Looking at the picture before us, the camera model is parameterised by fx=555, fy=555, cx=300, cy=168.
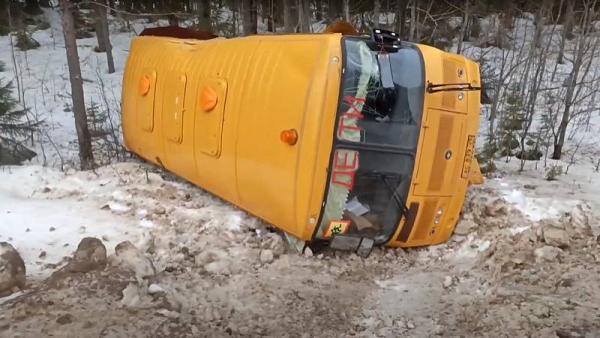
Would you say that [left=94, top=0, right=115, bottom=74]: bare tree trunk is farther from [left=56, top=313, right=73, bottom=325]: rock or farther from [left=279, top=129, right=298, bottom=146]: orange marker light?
[left=56, top=313, right=73, bottom=325]: rock

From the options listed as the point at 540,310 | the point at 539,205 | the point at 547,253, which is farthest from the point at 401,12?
the point at 540,310

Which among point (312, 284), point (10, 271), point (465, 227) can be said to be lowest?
point (312, 284)

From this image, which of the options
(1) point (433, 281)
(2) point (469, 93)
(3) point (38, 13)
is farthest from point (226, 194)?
(3) point (38, 13)

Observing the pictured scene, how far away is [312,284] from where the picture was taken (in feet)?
15.3

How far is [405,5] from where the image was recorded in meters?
15.5

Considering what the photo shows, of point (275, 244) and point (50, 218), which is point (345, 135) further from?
point (50, 218)

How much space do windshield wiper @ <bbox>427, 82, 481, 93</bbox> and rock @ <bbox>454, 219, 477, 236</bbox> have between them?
1.38 meters

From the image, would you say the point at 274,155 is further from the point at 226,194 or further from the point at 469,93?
the point at 469,93

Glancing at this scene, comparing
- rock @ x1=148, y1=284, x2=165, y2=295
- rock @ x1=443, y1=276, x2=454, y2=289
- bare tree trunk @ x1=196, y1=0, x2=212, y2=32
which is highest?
bare tree trunk @ x1=196, y1=0, x2=212, y2=32

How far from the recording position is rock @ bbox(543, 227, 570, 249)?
500cm

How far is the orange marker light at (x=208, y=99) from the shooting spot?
5.57 meters

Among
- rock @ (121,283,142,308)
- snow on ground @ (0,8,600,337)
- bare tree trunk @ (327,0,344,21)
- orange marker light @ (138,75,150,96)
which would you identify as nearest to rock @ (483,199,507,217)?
snow on ground @ (0,8,600,337)

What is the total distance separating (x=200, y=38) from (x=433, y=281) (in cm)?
493

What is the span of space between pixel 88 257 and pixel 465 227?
3.54 meters
